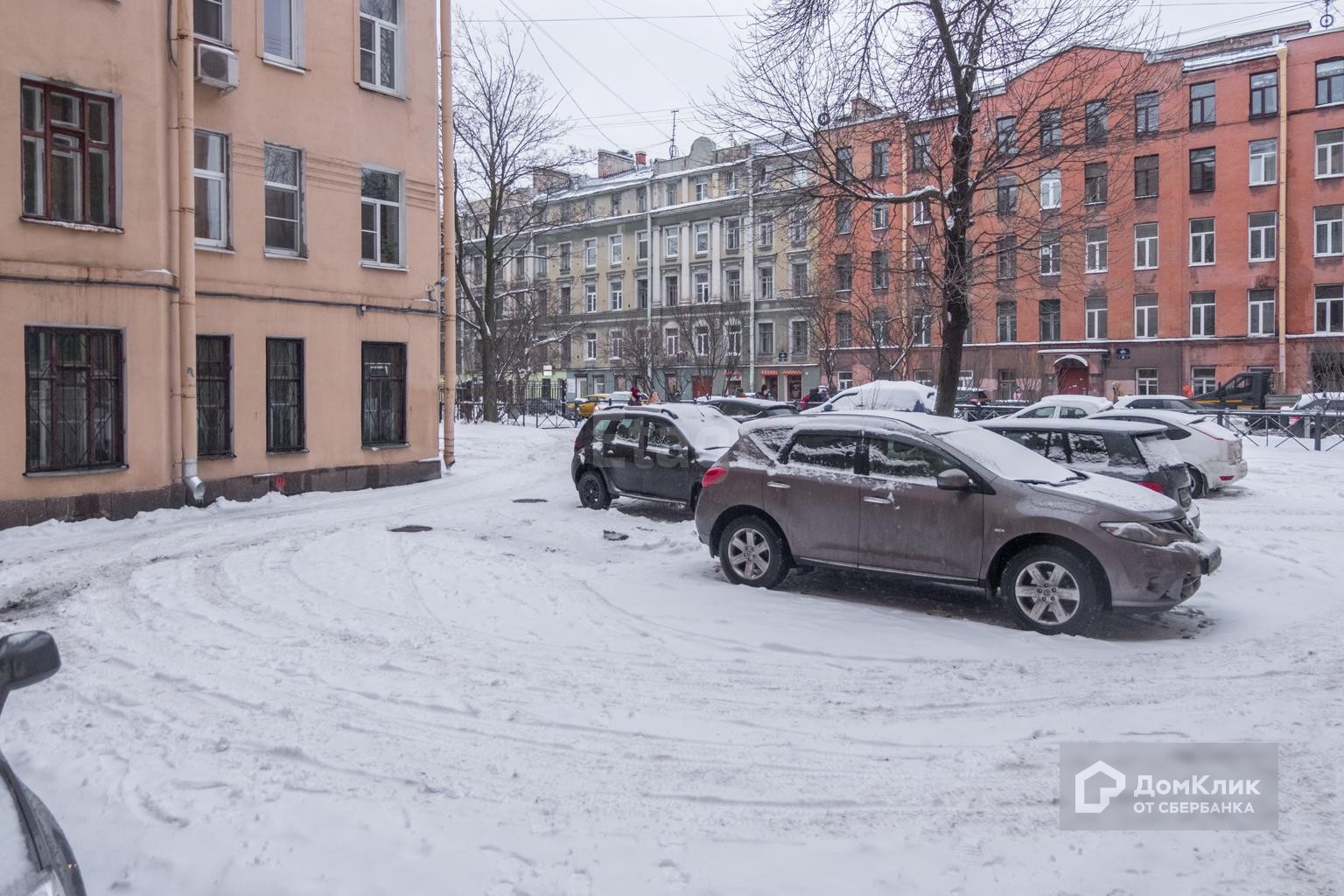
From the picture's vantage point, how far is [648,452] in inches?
567

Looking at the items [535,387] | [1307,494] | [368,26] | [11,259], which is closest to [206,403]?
[11,259]

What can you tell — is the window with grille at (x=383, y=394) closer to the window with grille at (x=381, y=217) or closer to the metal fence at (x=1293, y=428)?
the window with grille at (x=381, y=217)

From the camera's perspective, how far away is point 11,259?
12.6m

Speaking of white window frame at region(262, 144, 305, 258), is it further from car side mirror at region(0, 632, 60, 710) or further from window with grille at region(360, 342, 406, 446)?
car side mirror at region(0, 632, 60, 710)

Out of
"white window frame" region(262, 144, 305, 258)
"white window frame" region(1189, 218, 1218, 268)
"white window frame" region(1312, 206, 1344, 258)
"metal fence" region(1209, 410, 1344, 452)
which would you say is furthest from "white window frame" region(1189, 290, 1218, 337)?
"white window frame" region(262, 144, 305, 258)

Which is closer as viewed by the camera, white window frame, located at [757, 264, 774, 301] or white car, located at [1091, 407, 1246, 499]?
white car, located at [1091, 407, 1246, 499]

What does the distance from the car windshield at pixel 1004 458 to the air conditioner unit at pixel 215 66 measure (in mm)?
12258

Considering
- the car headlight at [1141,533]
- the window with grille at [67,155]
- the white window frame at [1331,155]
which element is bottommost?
the car headlight at [1141,533]

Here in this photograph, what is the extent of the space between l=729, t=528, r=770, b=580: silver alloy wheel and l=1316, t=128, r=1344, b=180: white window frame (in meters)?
45.6

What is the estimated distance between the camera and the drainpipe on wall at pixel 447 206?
19484mm

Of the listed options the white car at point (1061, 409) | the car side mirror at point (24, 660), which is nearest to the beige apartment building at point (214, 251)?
the car side mirror at point (24, 660)

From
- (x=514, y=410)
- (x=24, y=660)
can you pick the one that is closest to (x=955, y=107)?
(x=24, y=660)

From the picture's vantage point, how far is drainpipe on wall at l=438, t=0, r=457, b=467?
19484mm
